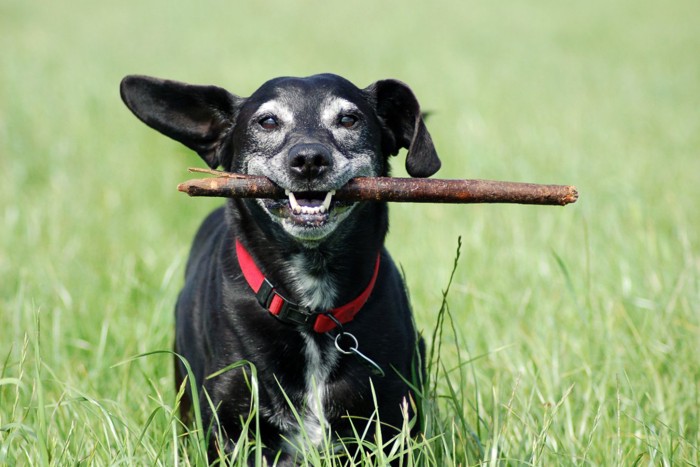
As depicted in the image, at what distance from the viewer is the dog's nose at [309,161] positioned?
3038 mm

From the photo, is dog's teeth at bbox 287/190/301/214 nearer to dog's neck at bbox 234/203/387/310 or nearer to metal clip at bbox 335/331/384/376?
dog's neck at bbox 234/203/387/310

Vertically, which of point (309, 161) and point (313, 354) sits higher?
point (309, 161)

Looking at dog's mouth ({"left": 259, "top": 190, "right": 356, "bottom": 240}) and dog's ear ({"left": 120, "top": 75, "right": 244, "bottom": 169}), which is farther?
dog's ear ({"left": 120, "top": 75, "right": 244, "bottom": 169})

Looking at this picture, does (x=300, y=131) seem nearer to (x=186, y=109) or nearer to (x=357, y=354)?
(x=186, y=109)

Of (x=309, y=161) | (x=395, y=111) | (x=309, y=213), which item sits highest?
(x=395, y=111)

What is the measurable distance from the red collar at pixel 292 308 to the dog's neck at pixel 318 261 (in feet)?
0.43

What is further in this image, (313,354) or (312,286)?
(312,286)

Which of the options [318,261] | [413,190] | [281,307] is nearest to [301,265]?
[318,261]

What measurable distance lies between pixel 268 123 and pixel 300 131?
18 centimetres

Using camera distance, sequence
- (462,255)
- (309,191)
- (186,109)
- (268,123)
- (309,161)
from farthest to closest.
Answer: (462,255) → (186,109) → (268,123) → (309,191) → (309,161)

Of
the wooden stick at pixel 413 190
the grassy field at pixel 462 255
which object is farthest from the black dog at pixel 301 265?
the grassy field at pixel 462 255

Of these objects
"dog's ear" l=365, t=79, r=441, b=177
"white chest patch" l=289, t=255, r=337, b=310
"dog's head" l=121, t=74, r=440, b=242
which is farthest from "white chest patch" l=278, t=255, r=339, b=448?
"dog's ear" l=365, t=79, r=441, b=177

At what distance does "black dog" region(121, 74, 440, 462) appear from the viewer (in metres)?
3.13

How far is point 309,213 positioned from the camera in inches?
122
